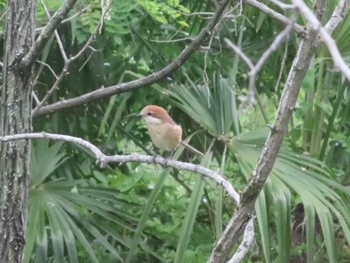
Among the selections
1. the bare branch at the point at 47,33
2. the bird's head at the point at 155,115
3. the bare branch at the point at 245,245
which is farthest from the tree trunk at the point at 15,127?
the bare branch at the point at 245,245

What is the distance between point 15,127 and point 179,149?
1.06 m

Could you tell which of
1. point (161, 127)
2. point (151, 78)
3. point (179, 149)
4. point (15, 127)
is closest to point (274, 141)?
point (15, 127)

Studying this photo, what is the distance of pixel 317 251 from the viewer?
3906 mm

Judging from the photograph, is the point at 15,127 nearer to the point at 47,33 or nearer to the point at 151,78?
the point at 47,33

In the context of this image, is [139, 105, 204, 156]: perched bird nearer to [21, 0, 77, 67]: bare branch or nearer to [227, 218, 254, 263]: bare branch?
[21, 0, 77, 67]: bare branch

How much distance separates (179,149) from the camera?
3350mm

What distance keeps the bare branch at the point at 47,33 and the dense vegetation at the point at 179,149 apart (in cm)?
53

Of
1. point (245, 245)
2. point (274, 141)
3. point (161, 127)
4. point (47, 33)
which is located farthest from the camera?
point (161, 127)

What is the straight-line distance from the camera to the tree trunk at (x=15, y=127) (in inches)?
93.9

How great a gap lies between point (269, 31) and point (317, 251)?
3.99 feet

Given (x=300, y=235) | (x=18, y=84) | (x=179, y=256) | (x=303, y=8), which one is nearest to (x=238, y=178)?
(x=300, y=235)

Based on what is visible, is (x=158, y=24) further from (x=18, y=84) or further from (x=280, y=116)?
(x=280, y=116)

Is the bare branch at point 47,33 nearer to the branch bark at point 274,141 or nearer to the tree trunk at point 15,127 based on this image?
the tree trunk at point 15,127

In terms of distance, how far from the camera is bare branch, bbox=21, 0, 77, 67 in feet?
7.33
